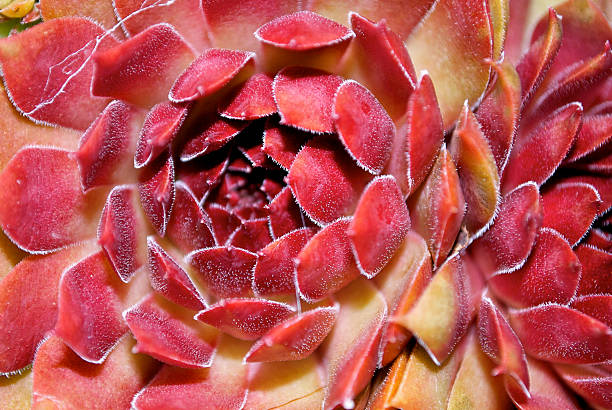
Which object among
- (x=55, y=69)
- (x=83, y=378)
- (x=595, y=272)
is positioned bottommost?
(x=83, y=378)

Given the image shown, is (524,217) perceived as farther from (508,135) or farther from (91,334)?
(91,334)

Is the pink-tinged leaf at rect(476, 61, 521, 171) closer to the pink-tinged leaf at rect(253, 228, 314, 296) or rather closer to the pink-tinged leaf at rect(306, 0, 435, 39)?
the pink-tinged leaf at rect(306, 0, 435, 39)

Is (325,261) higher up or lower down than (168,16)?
lower down

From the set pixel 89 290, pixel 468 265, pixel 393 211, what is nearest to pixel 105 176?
pixel 89 290

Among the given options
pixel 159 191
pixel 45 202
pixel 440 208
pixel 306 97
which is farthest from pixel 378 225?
pixel 45 202

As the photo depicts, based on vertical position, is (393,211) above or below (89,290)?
above

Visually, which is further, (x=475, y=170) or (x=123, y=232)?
(x=123, y=232)

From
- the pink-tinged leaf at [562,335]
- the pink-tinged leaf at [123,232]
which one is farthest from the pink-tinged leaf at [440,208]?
the pink-tinged leaf at [123,232]

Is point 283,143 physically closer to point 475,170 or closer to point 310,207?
point 310,207
